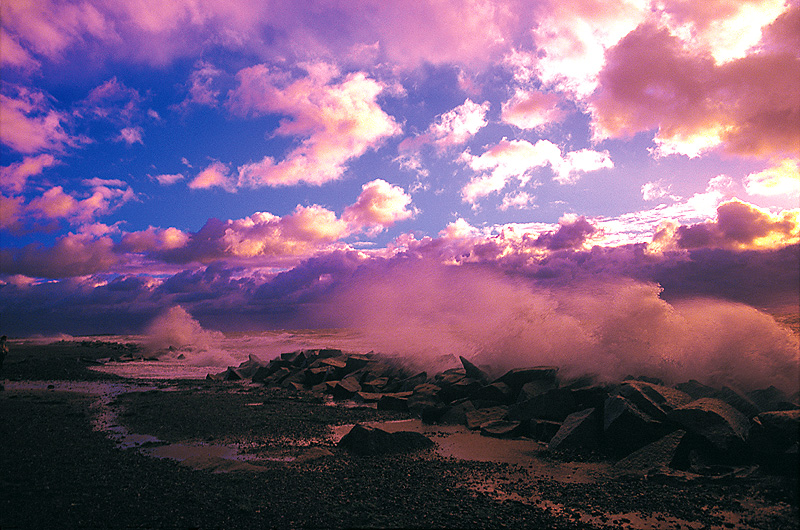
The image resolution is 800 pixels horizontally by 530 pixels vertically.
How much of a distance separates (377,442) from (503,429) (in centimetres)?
261

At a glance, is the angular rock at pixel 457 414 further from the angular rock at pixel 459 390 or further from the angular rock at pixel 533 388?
the angular rock at pixel 533 388

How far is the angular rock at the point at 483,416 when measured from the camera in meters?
8.41

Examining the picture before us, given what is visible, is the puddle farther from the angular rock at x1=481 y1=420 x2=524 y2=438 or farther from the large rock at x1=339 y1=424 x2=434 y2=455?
the large rock at x1=339 y1=424 x2=434 y2=455

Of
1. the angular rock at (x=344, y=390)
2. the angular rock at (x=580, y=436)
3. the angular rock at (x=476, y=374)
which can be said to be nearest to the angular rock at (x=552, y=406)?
the angular rock at (x=580, y=436)

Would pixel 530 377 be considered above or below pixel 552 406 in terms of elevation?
above

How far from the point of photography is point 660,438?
20.1 feet

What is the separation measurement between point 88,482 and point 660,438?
757cm

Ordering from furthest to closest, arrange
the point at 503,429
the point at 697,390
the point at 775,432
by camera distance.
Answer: the point at 697,390 < the point at 503,429 < the point at 775,432

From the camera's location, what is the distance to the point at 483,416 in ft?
28.5

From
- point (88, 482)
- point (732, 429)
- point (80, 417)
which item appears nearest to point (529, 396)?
point (732, 429)

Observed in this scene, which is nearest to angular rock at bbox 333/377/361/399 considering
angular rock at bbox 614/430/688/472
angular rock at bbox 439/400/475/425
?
angular rock at bbox 439/400/475/425

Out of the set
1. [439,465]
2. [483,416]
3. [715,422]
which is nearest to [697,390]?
[715,422]

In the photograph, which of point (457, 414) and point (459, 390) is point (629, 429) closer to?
→ point (457, 414)

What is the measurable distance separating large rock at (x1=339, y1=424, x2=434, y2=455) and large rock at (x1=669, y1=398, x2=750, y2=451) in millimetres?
3820
